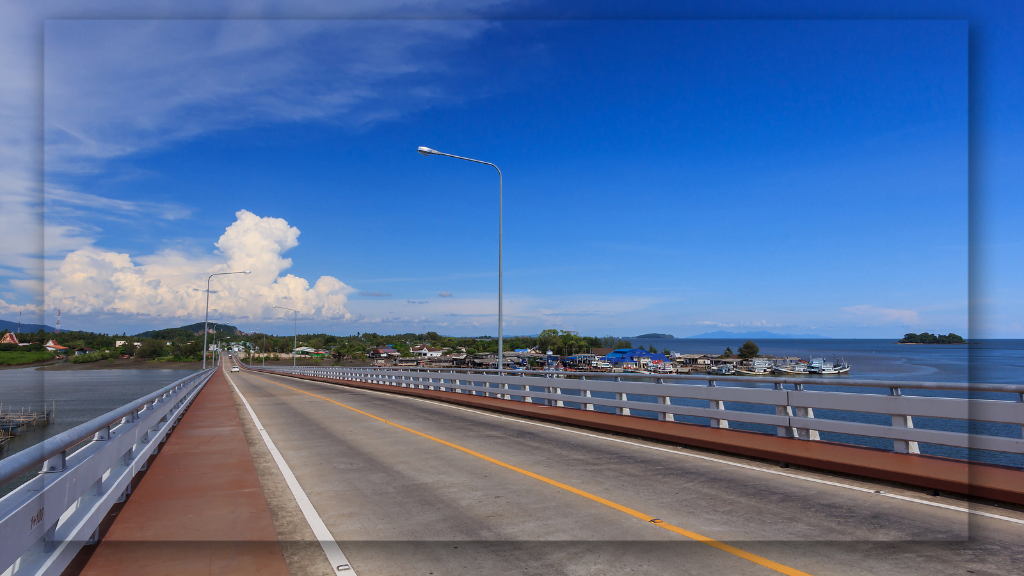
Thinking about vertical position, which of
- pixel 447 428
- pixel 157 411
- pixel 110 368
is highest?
pixel 157 411

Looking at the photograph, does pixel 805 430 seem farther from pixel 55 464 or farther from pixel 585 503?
pixel 55 464

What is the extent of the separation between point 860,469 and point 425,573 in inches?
261

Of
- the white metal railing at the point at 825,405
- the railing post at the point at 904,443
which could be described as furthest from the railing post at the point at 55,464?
the railing post at the point at 904,443

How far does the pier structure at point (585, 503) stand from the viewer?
5.36m

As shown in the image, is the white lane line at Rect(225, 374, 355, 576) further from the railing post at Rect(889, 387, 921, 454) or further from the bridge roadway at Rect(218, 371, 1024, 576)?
the railing post at Rect(889, 387, 921, 454)

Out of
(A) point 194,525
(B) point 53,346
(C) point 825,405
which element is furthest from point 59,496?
(C) point 825,405

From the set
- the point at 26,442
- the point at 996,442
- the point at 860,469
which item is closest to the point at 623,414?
the point at 860,469

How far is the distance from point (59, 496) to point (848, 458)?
389 inches

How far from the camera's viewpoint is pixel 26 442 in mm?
47188

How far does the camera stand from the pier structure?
536 cm

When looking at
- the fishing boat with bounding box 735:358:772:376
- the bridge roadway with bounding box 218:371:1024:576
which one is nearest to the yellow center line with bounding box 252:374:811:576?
the bridge roadway with bounding box 218:371:1024:576

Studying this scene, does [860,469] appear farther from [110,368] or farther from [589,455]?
[110,368]

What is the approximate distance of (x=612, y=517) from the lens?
22.2 feet

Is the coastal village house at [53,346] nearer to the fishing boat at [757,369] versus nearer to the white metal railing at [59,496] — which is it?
the white metal railing at [59,496]
